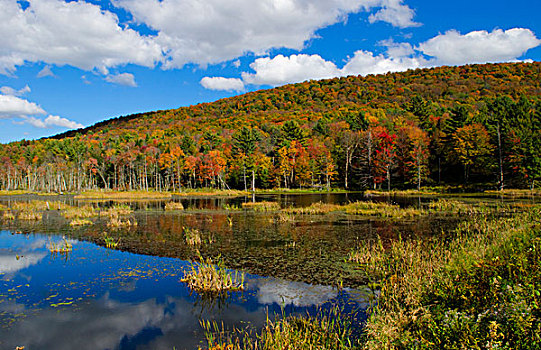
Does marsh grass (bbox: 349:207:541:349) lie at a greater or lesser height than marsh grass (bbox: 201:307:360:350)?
greater

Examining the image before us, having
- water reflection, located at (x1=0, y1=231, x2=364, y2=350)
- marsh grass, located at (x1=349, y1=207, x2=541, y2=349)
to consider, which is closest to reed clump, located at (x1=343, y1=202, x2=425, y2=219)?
marsh grass, located at (x1=349, y1=207, x2=541, y2=349)

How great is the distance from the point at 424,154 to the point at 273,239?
51691mm

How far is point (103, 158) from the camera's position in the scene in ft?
294

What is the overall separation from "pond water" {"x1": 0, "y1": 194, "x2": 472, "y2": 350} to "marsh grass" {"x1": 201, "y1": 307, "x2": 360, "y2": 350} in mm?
397

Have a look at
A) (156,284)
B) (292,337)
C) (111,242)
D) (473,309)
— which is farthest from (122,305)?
(111,242)

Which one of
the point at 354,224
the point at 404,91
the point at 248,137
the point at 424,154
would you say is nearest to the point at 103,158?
the point at 248,137

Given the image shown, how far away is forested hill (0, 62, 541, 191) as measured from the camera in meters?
58.5

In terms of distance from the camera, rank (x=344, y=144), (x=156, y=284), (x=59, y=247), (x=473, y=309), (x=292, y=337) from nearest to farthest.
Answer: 1. (x=473, y=309)
2. (x=292, y=337)
3. (x=156, y=284)
4. (x=59, y=247)
5. (x=344, y=144)

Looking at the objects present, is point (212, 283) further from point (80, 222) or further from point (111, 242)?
point (80, 222)

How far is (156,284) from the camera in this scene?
454 inches

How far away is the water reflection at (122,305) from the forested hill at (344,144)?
5318 cm

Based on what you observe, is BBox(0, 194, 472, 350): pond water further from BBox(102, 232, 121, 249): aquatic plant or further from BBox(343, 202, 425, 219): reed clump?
BBox(343, 202, 425, 219): reed clump

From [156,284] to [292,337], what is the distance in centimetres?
661

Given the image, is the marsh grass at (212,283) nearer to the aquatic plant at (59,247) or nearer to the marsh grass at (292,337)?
the marsh grass at (292,337)
